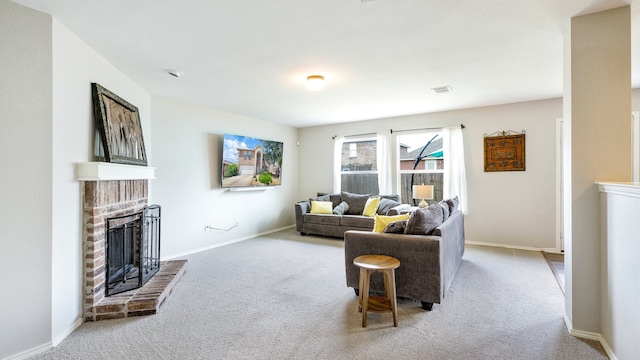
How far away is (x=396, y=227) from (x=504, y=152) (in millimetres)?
3285

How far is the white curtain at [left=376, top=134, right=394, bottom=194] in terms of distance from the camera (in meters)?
6.10

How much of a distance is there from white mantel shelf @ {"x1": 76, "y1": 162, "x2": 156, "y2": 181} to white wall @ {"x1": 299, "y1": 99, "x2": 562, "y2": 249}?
4.93m

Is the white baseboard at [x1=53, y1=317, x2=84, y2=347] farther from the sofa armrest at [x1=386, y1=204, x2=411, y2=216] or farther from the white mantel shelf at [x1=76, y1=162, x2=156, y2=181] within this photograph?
the sofa armrest at [x1=386, y1=204, x2=411, y2=216]

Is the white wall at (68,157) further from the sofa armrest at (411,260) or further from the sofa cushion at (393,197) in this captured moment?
the sofa cushion at (393,197)

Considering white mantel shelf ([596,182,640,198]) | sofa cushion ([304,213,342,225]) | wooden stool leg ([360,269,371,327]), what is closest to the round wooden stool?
wooden stool leg ([360,269,371,327])

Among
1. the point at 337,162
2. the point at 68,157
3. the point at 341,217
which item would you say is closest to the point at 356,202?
the point at 341,217

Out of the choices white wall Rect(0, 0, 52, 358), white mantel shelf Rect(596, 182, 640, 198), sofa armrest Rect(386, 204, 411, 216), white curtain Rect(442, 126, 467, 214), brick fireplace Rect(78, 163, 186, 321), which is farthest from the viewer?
white curtain Rect(442, 126, 467, 214)

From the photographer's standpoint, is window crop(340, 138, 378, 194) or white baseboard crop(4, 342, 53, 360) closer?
white baseboard crop(4, 342, 53, 360)

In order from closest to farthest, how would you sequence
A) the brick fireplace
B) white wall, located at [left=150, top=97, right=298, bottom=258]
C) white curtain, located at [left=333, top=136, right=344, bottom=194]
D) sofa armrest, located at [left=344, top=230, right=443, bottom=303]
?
the brick fireplace < sofa armrest, located at [left=344, top=230, right=443, bottom=303] < white wall, located at [left=150, top=97, right=298, bottom=258] < white curtain, located at [left=333, top=136, right=344, bottom=194]

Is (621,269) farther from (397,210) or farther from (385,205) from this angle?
(385,205)

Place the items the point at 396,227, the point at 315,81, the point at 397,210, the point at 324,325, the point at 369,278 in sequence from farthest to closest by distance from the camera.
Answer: the point at 397,210 < the point at 315,81 < the point at 396,227 < the point at 369,278 < the point at 324,325

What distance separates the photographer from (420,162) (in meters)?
5.90

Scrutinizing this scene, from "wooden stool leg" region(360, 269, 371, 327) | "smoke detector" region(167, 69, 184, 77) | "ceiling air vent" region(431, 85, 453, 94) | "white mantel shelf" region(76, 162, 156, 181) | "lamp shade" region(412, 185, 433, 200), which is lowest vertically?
"wooden stool leg" region(360, 269, 371, 327)

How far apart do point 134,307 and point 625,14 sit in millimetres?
4601
